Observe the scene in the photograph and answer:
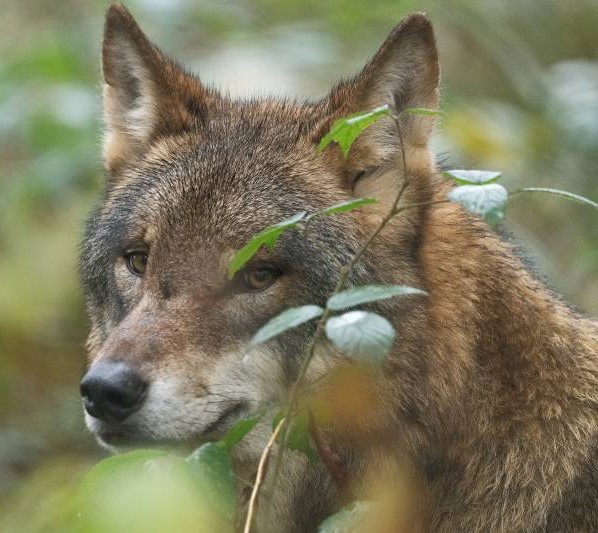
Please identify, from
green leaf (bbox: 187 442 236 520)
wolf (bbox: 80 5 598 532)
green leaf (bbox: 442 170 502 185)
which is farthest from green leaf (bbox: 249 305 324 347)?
wolf (bbox: 80 5 598 532)

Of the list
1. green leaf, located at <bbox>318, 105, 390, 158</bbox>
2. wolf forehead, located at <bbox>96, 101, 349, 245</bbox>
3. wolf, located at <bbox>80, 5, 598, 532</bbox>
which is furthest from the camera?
wolf forehead, located at <bbox>96, 101, 349, 245</bbox>

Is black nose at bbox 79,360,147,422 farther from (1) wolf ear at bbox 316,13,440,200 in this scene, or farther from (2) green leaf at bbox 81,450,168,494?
(1) wolf ear at bbox 316,13,440,200

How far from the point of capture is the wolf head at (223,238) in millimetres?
4441

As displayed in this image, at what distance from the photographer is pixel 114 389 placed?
14.0 ft

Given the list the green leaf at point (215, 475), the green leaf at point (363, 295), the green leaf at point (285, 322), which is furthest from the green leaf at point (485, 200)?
the green leaf at point (215, 475)

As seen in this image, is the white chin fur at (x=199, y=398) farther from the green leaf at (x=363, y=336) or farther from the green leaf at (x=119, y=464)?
the green leaf at (x=363, y=336)

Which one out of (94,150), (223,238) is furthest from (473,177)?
(94,150)

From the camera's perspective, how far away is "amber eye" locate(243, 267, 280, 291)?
187 inches

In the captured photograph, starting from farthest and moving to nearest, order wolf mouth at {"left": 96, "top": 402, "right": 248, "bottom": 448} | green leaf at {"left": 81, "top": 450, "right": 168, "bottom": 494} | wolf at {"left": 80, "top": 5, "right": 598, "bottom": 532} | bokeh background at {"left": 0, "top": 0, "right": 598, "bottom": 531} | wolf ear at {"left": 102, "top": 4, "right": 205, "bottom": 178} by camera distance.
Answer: bokeh background at {"left": 0, "top": 0, "right": 598, "bottom": 531} → wolf ear at {"left": 102, "top": 4, "right": 205, "bottom": 178} → wolf at {"left": 80, "top": 5, "right": 598, "bottom": 532} → wolf mouth at {"left": 96, "top": 402, "right": 248, "bottom": 448} → green leaf at {"left": 81, "top": 450, "right": 168, "bottom": 494}

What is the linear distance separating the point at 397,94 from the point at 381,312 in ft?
3.16

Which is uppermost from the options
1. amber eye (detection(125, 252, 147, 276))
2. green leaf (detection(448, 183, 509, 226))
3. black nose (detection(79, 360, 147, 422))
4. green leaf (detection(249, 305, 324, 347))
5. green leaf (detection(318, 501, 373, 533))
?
green leaf (detection(448, 183, 509, 226))

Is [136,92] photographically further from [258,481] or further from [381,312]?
[258,481]

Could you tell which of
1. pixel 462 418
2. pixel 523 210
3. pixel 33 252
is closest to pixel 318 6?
pixel 523 210

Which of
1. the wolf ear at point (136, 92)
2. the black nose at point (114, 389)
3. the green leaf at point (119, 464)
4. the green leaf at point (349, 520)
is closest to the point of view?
the green leaf at point (119, 464)
